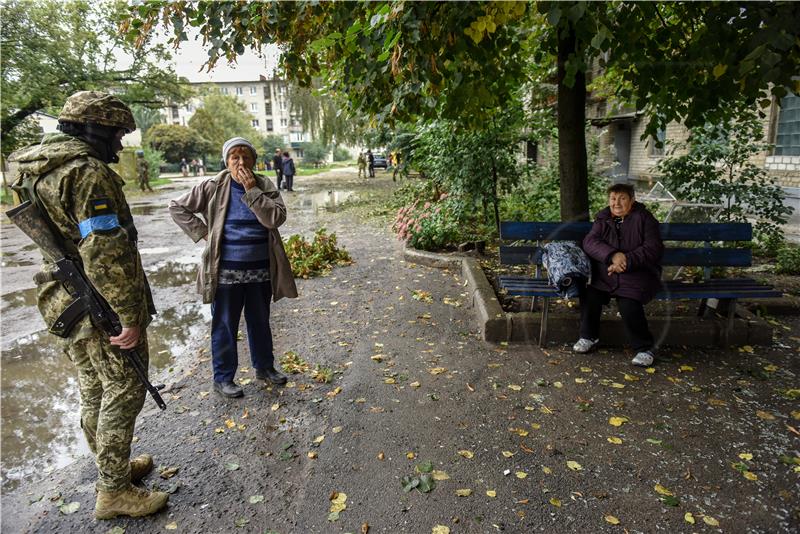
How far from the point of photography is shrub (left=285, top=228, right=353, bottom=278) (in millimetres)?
7727

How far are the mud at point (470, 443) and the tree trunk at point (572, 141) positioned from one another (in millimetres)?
1943

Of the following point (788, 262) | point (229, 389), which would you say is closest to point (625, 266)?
point (229, 389)

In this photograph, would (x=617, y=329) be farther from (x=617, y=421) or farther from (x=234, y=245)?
(x=234, y=245)

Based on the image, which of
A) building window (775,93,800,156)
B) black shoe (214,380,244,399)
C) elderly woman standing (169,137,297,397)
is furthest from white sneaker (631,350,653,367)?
building window (775,93,800,156)

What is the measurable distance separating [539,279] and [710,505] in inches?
95.9

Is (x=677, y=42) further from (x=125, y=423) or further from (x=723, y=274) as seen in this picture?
(x=125, y=423)

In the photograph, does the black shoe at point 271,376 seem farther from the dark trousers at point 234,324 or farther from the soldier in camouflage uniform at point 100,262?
the soldier in camouflage uniform at point 100,262

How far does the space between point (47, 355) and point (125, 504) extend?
3439 mm

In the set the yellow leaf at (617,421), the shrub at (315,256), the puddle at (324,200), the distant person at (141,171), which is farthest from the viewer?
the distant person at (141,171)

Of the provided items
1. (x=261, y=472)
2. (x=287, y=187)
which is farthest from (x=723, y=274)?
(x=287, y=187)

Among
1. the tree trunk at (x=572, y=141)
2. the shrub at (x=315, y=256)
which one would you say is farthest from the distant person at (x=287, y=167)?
the tree trunk at (x=572, y=141)

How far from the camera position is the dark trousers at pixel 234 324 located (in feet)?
12.6

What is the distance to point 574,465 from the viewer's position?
9.90 feet

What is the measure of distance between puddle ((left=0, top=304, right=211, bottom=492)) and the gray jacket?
4.39 feet
